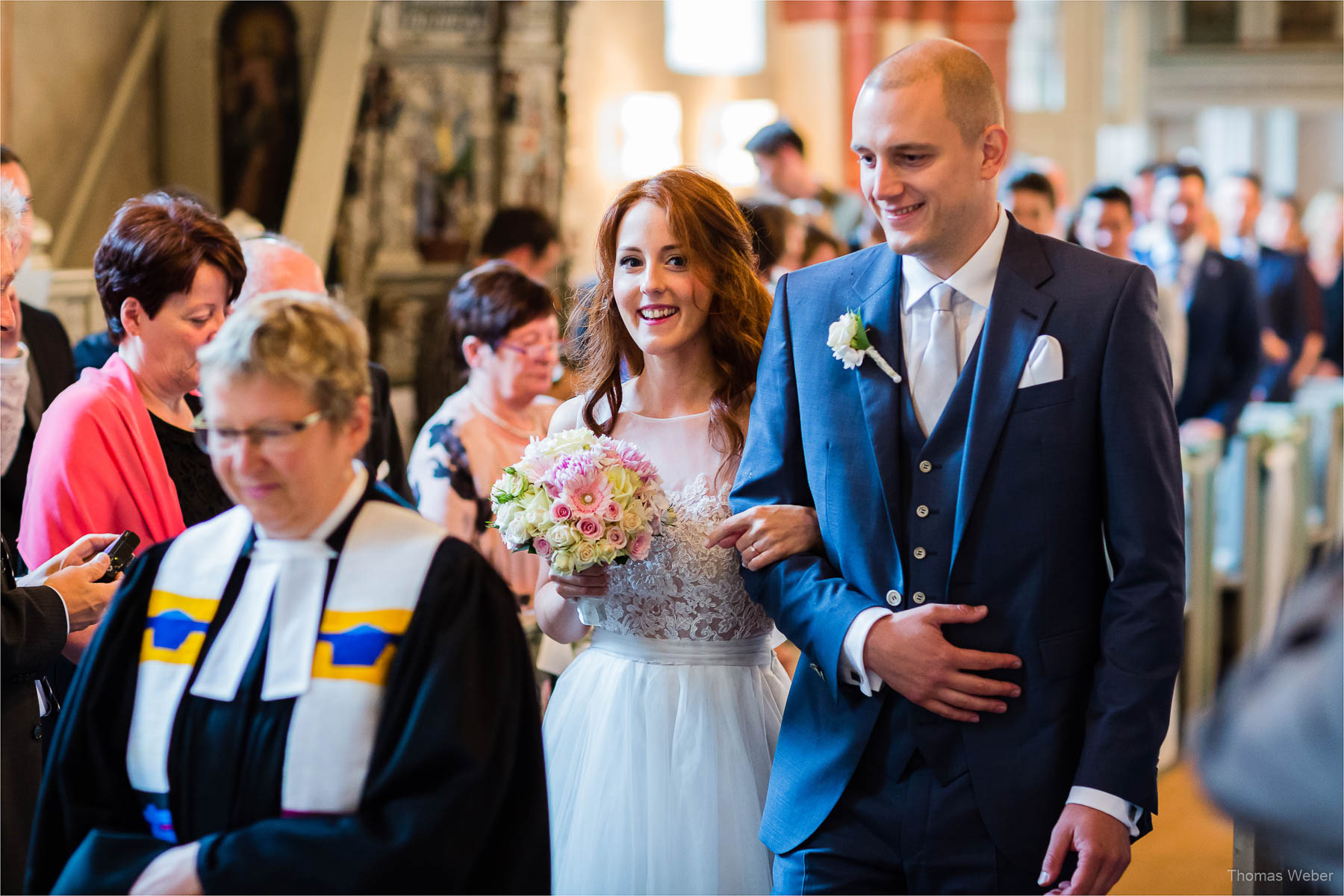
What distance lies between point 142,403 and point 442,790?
1.43 metres

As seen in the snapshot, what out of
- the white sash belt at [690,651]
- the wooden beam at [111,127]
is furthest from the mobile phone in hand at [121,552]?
the wooden beam at [111,127]

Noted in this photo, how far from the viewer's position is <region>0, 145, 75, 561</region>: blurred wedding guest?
10.7ft

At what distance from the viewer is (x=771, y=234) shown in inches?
202

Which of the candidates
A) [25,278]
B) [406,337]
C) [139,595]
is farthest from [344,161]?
[139,595]

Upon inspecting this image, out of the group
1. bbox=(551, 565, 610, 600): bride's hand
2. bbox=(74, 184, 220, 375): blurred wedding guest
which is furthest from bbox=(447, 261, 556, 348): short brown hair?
bbox=(551, 565, 610, 600): bride's hand

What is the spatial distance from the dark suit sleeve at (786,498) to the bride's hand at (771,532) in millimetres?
25

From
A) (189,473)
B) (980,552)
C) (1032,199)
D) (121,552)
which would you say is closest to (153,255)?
(189,473)

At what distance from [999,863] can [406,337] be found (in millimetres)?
6639

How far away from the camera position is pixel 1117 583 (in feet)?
7.26

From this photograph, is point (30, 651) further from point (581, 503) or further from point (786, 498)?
point (786, 498)

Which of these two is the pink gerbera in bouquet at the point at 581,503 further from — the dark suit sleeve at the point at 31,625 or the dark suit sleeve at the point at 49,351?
the dark suit sleeve at the point at 49,351

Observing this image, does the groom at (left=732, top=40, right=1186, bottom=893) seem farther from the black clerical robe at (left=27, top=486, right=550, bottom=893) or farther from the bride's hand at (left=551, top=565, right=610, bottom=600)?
the black clerical robe at (left=27, top=486, right=550, bottom=893)

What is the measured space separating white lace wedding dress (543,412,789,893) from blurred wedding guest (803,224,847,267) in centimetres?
366

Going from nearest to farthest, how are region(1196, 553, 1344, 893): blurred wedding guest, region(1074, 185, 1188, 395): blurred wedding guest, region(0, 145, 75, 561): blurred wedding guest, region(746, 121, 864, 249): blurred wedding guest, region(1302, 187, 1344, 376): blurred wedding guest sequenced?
region(1196, 553, 1344, 893): blurred wedding guest < region(0, 145, 75, 561): blurred wedding guest < region(1074, 185, 1188, 395): blurred wedding guest < region(746, 121, 864, 249): blurred wedding guest < region(1302, 187, 1344, 376): blurred wedding guest
